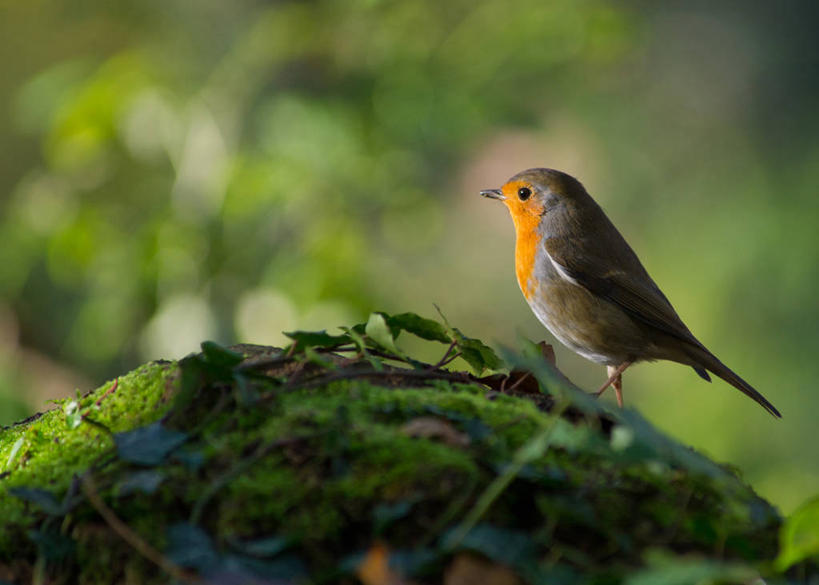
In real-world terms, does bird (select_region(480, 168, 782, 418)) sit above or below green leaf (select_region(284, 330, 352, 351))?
above

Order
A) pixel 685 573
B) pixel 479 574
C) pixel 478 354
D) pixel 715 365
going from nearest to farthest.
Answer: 1. pixel 685 573
2. pixel 479 574
3. pixel 478 354
4. pixel 715 365

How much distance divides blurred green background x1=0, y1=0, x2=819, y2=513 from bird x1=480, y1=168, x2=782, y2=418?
124 cm

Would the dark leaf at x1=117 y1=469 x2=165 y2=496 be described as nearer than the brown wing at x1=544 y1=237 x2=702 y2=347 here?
Yes

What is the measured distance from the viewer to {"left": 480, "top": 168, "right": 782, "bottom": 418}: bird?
3.76 m

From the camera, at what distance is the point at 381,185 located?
527 cm

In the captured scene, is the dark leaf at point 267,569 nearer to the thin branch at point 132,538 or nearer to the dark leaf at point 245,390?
the thin branch at point 132,538

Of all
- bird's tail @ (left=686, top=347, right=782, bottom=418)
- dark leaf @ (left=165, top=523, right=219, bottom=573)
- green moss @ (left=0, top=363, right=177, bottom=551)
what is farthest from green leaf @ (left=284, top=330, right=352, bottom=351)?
bird's tail @ (left=686, top=347, right=782, bottom=418)

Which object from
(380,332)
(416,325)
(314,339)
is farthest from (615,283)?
(314,339)

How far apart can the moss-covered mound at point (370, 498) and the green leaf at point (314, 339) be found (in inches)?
4.2

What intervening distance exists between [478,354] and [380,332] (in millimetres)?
312

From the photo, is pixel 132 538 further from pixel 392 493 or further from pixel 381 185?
pixel 381 185

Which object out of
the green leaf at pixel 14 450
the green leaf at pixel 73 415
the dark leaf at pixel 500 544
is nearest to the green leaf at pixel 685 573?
the dark leaf at pixel 500 544

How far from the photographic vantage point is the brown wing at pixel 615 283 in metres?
3.80

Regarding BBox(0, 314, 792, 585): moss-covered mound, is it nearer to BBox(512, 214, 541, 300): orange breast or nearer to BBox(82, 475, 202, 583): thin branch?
BBox(82, 475, 202, 583): thin branch
